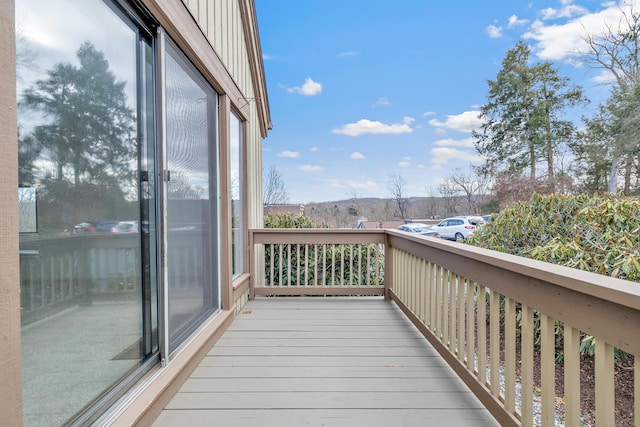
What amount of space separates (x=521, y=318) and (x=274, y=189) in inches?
511

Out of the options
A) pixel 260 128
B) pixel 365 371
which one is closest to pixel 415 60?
pixel 260 128

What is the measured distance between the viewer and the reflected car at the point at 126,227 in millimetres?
1506

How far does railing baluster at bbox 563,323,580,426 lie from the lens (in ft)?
3.93

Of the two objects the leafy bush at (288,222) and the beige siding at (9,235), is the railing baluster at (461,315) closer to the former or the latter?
the beige siding at (9,235)

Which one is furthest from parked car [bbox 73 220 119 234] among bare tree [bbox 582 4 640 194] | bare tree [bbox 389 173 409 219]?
bare tree [bbox 389 173 409 219]

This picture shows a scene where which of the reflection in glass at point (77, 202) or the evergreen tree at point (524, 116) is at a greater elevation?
the evergreen tree at point (524, 116)

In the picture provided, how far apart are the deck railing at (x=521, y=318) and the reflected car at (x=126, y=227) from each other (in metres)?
1.75

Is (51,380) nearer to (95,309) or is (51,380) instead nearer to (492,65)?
(95,309)

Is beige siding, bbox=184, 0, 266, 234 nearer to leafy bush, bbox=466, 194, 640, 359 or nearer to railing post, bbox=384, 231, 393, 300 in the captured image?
railing post, bbox=384, 231, 393, 300

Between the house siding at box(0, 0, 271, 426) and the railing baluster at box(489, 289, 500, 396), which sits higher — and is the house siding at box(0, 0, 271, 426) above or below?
above

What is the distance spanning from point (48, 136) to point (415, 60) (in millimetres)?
15022

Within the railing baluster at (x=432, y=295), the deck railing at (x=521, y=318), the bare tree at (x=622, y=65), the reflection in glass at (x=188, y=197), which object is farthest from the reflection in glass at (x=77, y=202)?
the bare tree at (x=622, y=65)

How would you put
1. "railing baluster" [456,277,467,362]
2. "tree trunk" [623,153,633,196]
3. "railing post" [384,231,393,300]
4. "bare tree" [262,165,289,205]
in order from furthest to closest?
1. "bare tree" [262,165,289,205]
2. "tree trunk" [623,153,633,196]
3. "railing post" [384,231,393,300]
4. "railing baluster" [456,277,467,362]

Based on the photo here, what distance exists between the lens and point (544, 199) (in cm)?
329
